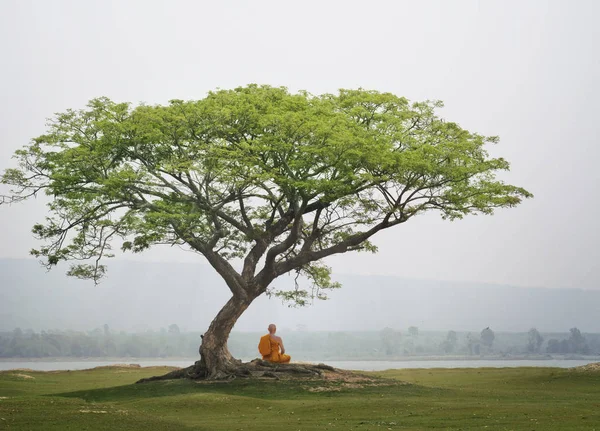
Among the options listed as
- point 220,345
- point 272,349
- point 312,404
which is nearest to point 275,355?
point 272,349

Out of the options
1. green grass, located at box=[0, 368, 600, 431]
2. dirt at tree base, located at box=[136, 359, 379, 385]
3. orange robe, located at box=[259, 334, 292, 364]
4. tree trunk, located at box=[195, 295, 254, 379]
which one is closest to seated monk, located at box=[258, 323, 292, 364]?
orange robe, located at box=[259, 334, 292, 364]

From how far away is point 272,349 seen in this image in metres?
26.2

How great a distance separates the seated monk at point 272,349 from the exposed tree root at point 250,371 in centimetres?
32

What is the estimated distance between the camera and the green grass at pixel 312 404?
15.2 meters

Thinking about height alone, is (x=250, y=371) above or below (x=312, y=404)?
above

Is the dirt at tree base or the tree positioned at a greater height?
the tree

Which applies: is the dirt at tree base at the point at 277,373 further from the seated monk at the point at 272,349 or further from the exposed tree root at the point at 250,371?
the seated monk at the point at 272,349

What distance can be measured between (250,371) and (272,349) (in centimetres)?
153

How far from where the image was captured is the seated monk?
26.2m

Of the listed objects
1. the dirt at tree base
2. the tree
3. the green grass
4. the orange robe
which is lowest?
the green grass

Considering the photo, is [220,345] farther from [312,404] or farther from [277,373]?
[312,404]

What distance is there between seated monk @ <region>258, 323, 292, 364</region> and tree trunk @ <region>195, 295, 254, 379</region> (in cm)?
109

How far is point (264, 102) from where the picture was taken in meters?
24.2

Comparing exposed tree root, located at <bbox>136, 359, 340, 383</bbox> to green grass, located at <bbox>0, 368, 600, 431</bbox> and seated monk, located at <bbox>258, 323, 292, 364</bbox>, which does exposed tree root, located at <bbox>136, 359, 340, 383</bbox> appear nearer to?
seated monk, located at <bbox>258, 323, 292, 364</bbox>
